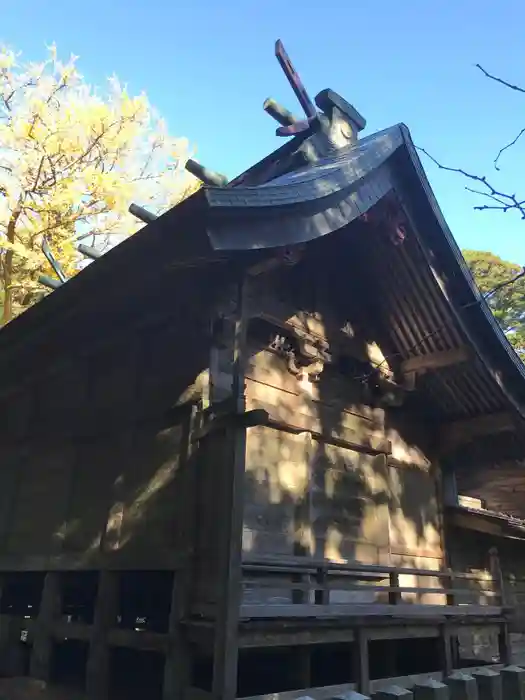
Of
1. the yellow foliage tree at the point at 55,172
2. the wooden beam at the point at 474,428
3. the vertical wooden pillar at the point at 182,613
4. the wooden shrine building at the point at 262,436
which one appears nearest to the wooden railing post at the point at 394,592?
the wooden shrine building at the point at 262,436

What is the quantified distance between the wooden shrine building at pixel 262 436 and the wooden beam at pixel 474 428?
1.3 inches

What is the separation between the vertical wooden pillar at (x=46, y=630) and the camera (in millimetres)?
6012

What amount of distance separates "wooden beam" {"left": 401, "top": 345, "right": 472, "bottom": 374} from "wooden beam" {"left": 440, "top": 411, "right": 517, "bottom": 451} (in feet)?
3.93

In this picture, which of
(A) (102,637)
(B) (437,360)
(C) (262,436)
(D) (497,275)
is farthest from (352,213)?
(D) (497,275)

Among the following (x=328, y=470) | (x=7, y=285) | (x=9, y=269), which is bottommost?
(x=328, y=470)

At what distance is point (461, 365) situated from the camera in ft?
24.9

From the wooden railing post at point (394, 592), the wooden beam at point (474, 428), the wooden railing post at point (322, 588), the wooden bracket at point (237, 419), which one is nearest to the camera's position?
the wooden bracket at point (237, 419)

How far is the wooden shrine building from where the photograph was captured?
16.0 ft

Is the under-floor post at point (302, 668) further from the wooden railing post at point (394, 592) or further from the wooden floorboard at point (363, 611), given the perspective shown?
the wooden railing post at point (394, 592)

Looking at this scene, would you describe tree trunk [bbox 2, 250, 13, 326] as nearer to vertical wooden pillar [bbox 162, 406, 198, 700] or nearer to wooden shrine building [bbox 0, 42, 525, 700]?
wooden shrine building [bbox 0, 42, 525, 700]

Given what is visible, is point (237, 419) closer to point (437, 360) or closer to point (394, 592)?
point (394, 592)

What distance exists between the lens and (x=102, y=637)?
18.2 ft

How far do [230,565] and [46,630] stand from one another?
2.90 metres

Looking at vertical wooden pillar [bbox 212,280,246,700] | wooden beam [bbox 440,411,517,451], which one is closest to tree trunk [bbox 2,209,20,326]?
wooden beam [bbox 440,411,517,451]
